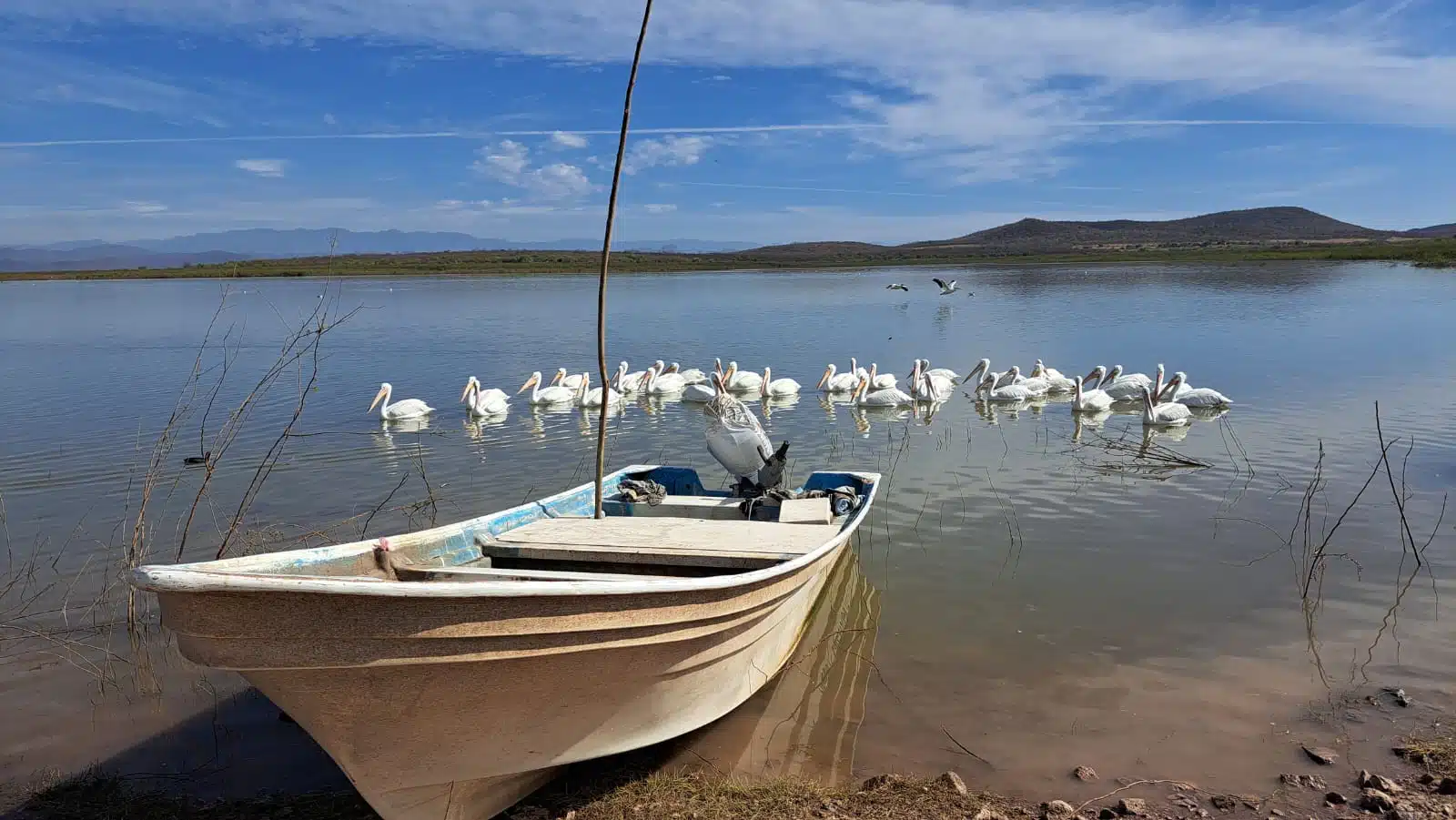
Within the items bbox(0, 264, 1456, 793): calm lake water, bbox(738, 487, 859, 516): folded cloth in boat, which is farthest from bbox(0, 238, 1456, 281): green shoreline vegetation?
bbox(738, 487, 859, 516): folded cloth in boat

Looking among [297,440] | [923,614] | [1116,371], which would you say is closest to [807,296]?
[1116,371]

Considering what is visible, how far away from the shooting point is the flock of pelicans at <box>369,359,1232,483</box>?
633 inches

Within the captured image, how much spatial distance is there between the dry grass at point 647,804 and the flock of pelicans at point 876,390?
10369 mm

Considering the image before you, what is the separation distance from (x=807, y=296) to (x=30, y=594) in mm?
40816

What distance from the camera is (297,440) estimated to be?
46.5 ft

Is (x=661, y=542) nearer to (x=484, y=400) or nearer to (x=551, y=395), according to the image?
(x=484, y=400)

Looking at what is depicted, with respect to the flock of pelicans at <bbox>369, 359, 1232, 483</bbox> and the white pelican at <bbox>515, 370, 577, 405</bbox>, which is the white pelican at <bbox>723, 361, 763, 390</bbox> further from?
the white pelican at <bbox>515, 370, 577, 405</bbox>

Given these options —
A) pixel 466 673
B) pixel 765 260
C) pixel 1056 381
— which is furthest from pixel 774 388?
pixel 765 260

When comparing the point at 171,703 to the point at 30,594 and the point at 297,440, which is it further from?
the point at 297,440

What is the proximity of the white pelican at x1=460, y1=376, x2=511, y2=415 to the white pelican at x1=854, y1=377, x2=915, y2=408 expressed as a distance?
596 cm

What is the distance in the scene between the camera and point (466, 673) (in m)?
4.08

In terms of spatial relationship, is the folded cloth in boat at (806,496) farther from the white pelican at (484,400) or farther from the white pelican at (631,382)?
the white pelican at (631,382)

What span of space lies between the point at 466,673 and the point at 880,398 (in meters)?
13.4

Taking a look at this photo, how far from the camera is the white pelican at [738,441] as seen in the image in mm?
7859
